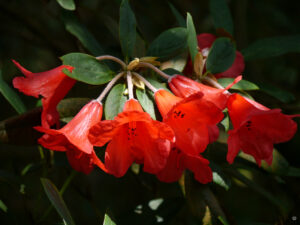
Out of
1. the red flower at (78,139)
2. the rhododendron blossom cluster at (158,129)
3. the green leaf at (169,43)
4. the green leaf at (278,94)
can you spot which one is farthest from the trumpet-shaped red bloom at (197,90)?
the green leaf at (278,94)

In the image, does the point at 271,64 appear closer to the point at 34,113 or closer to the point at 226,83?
the point at 226,83

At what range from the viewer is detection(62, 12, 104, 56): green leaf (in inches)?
46.0

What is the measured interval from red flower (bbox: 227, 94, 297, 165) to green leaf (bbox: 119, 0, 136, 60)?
1.12 ft

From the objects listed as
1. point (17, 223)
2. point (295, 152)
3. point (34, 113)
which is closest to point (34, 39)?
point (34, 113)

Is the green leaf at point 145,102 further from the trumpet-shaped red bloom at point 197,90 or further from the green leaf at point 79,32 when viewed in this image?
the green leaf at point 79,32

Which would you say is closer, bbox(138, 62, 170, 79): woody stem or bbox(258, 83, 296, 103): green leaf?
bbox(138, 62, 170, 79): woody stem

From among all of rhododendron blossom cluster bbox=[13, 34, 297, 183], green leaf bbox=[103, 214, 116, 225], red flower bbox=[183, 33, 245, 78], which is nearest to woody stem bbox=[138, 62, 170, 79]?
rhododendron blossom cluster bbox=[13, 34, 297, 183]

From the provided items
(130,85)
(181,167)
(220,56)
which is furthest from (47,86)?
(220,56)

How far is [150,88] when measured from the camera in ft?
3.42

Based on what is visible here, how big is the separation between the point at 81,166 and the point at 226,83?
53 centimetres

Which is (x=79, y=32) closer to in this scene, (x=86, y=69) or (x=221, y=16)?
(x=86, y=69)

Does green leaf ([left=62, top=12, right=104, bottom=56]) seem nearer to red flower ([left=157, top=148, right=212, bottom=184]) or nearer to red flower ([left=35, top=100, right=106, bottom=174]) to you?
red flower ([left=35, top=100, right=106, bottom=174])

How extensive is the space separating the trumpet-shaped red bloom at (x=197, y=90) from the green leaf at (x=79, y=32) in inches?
11.8

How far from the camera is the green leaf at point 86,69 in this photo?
94cm
